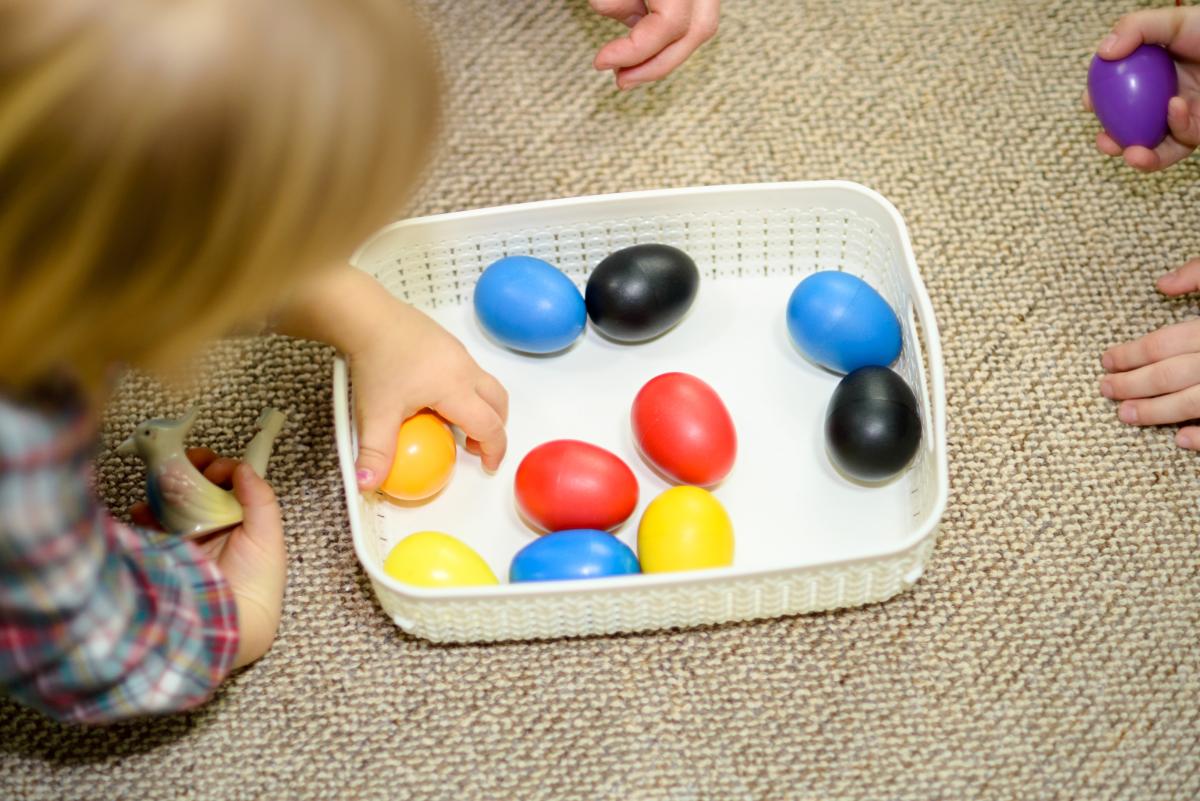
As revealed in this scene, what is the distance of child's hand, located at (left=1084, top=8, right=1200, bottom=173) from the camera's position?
1.01m

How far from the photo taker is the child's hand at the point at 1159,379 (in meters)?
1.01

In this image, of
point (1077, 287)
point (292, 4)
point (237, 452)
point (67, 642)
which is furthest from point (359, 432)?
point (1077, 287)

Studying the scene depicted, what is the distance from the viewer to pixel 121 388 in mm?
1073

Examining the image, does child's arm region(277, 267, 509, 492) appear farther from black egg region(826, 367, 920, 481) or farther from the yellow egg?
black egg region(826, 367, 920, 481)

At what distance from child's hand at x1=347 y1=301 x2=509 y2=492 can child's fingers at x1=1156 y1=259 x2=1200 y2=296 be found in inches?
24.8

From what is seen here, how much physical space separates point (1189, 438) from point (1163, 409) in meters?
0.03

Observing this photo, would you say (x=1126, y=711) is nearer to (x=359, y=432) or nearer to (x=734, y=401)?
(x=734, y=401)

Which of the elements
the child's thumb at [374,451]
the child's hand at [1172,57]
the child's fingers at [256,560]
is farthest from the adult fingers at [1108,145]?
the child's fingers at [256,560]

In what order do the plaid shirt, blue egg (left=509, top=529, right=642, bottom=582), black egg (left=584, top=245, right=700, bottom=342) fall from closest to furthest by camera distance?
the plaid shirt
blue egg (left=509, top=529, right=642, bottom=582)
black egg (left=584, top=245, right=700, bottom=342)

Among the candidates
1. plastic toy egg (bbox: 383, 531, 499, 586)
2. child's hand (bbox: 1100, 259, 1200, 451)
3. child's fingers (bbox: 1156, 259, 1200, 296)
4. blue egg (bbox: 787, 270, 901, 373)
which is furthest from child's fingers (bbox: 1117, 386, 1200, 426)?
plastic toy egg (bbox: 383, 531, 499, 586)

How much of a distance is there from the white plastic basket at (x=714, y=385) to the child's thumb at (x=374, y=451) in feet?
0.05

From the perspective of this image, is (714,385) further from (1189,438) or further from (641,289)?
(1189,438)

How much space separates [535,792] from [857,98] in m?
0.77

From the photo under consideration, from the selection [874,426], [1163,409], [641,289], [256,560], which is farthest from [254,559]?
[1163,409]
